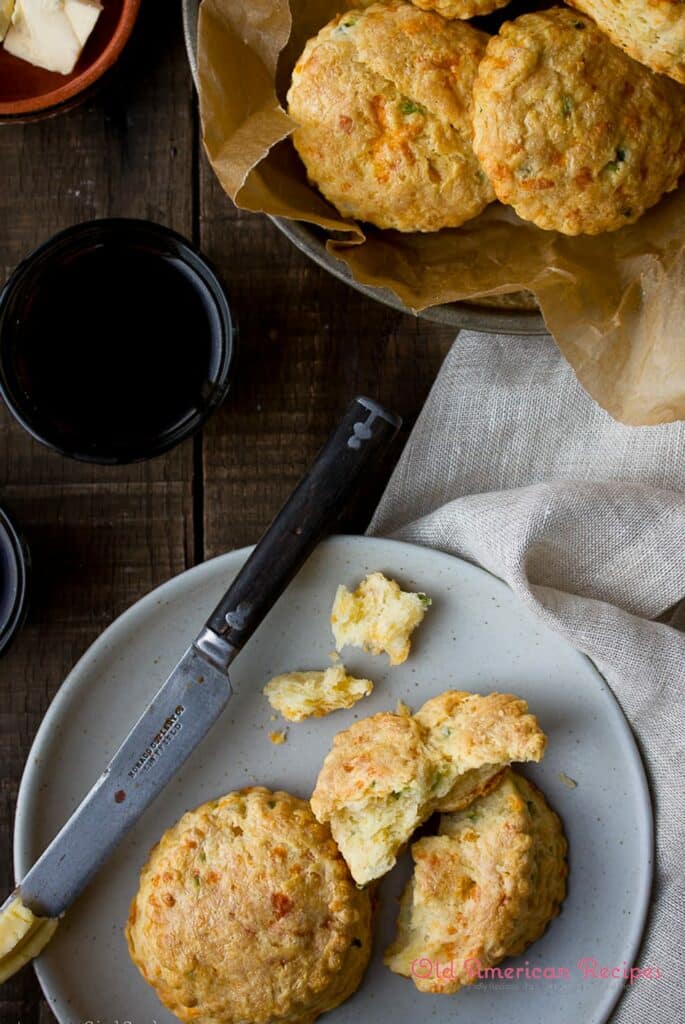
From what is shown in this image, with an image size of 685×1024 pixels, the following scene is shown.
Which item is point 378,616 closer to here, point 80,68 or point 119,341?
point 119,341

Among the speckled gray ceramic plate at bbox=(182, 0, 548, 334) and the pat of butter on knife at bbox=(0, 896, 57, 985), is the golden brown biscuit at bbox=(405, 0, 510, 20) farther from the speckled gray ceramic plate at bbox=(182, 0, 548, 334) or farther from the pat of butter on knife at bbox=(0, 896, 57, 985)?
the pat of butter on knife at bbox=(0, 896, 57, 985)

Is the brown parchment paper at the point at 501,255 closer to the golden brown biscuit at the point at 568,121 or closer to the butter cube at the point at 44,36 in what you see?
the golden brown biscuit at the point at 568,121

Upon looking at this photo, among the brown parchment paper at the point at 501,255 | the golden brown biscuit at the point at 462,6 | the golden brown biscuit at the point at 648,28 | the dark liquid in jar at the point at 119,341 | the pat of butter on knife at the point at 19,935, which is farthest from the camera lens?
the dark liquid in jar at the point at 119,341

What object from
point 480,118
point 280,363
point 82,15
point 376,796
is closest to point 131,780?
point 376,796

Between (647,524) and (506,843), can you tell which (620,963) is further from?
(647,524)

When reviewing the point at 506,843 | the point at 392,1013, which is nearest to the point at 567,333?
the point at 506,843

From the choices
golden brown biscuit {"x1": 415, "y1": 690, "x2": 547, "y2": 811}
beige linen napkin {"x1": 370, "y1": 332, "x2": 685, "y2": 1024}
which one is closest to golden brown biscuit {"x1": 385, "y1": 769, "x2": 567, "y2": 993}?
golden brown biscuit {"x1": 415, "y1": 690, "x2": 547, "y2": 811}

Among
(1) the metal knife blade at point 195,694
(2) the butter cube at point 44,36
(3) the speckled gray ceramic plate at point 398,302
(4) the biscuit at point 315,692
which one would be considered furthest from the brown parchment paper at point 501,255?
(4) the biscuit at point 315,692
